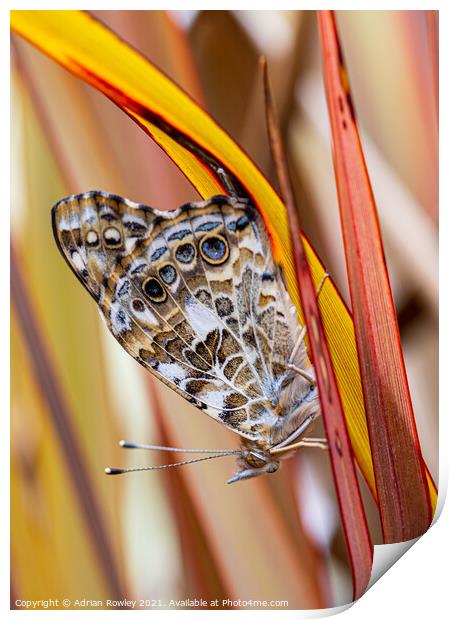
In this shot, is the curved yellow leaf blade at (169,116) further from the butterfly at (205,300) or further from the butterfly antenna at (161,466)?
the butterfly antenna at (161,466)

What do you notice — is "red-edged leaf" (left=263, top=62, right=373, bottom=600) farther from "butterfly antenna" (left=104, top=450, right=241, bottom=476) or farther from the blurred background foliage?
"butterfly antenna" (left=104, top=450, right=241, bottom=476)

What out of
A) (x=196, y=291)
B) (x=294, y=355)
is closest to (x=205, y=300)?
(x=196, y=291)

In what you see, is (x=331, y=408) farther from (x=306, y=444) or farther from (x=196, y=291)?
(x=196, y=291)

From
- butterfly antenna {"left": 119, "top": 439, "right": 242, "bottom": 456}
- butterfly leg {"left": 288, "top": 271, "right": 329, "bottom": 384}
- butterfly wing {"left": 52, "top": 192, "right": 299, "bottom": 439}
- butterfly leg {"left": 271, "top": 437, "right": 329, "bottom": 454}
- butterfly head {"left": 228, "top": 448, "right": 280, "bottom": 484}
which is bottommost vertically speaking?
butterfly head {"left": 228, "top": 448, "right": 280, "bottom": 484}

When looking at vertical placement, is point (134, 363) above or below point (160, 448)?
above

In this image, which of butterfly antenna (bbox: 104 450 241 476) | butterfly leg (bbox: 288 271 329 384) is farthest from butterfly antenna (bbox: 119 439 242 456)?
butterfly leg (bbox: 288 271 329 384)

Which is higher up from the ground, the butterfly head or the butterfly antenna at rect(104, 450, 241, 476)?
the butterfly antenna at rect(104, 450, 241, 476)
